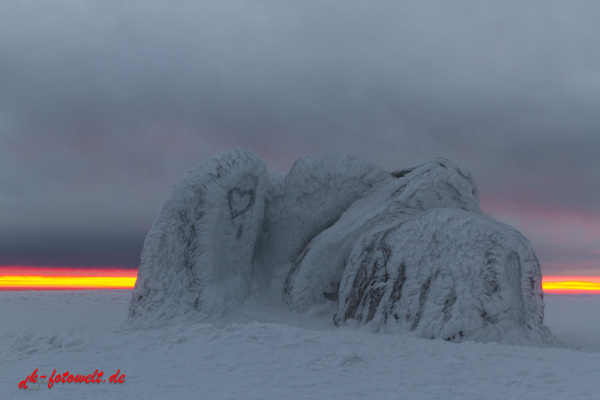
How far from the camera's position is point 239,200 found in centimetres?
1016

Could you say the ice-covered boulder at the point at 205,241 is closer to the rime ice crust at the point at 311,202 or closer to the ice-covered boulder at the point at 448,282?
the rime ice crust at the point at 311,202

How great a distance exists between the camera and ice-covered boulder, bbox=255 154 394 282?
1067cm

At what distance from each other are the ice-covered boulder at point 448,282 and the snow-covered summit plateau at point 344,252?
0.05 feet

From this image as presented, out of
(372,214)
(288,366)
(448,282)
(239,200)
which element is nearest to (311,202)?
(372,214)

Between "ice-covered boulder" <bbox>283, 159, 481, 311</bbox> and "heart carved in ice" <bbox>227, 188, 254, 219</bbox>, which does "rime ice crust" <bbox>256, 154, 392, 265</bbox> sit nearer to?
"ice-covered boulder" <bbox>283, 159, 481, 311</bbox>

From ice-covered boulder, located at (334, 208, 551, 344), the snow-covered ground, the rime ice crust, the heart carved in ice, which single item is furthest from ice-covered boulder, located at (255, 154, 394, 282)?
the snow-covered ground

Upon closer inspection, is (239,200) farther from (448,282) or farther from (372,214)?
(448,282)

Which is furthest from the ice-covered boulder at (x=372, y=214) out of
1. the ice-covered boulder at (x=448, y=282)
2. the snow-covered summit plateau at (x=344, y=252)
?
the ice-covered boulder at (x=448, y=282)

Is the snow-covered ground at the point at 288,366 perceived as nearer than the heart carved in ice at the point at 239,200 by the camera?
Yes

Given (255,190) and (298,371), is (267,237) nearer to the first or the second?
(255,190)

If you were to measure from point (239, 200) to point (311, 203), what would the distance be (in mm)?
1429

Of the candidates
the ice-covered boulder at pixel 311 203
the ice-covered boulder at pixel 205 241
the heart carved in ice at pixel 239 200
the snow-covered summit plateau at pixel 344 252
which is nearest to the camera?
the snow-covered summit plateau at pixel 344 252

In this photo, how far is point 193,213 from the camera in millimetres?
9805

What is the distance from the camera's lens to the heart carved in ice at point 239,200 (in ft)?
33.1
